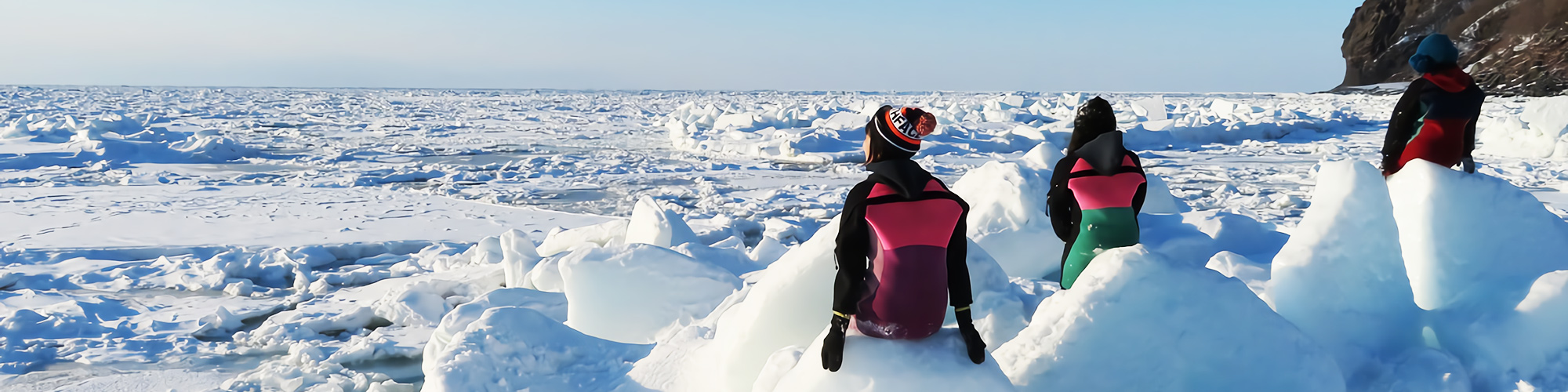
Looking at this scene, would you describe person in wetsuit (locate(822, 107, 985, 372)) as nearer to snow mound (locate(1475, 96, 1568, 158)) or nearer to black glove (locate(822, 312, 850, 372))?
black glove (locate(822, 312, 850, 372))

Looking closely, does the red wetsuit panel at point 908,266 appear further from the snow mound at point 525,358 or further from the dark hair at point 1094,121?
the snow mound at point 525,358

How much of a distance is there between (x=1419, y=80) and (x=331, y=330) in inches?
188

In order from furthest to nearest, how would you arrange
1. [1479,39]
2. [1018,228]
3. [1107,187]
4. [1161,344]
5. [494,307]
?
[1479,39]
[1018,228]
[494,307]
[1107,187]
[1161,344]

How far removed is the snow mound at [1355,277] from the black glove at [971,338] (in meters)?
1.31

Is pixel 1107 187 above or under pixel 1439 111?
under

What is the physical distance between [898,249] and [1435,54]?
2.22 metres

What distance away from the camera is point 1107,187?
2656 millimetres

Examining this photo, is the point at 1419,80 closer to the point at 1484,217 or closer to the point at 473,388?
the point at 1484,217

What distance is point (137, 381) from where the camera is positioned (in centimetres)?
376

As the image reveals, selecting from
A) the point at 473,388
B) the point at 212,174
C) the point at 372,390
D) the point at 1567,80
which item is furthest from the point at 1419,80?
the point at 1567,80

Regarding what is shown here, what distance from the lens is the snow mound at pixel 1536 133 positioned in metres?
11.3

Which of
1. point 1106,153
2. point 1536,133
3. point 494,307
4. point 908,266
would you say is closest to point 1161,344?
point 1106,153

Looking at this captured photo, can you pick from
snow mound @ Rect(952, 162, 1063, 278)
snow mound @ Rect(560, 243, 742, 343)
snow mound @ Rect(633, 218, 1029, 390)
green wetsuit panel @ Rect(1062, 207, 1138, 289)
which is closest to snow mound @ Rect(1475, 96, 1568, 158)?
snow mound @ Rect(952, 162, 1063, 278)

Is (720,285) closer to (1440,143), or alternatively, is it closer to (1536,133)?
(1440,143)
